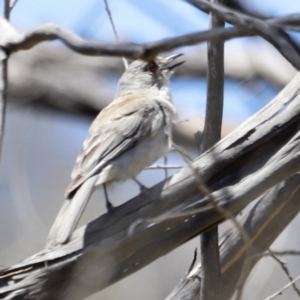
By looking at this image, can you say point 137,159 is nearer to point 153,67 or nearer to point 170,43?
point 153,67

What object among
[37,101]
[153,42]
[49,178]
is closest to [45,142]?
[49,178]

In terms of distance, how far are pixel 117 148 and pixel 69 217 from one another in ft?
2.16

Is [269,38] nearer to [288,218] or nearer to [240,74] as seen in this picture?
[288,218]

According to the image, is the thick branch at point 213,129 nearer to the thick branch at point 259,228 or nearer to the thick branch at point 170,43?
the thick branch at point 259,228

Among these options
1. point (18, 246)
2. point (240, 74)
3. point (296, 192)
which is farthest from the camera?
point (240, 74)

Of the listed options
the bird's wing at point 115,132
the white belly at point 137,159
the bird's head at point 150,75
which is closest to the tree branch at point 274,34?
the bird's wing at point 115,132

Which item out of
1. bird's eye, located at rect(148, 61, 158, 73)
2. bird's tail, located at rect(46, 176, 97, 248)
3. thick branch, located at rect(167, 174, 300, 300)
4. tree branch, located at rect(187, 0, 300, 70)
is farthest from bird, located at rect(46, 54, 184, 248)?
tree branch, located at rect(187, 0, 300, 70)

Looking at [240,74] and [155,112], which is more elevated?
[240,74]

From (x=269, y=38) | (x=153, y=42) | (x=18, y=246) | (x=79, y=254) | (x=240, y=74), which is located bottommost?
(x=269, y=38)

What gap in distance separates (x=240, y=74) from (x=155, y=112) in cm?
201

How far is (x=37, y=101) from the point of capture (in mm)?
4770

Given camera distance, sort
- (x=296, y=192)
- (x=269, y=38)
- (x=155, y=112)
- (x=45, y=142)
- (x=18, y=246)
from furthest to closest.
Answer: (x=45, y=142) < (x=18, y=246) < (x=155, y=112) < (x=296, y=192) < (x=269, y=38)

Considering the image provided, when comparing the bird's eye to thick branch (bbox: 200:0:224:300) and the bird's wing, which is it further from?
thick branch (bbox: 200:0:224:300)

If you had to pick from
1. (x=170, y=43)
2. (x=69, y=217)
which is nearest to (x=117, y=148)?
(x=69, y=217)
